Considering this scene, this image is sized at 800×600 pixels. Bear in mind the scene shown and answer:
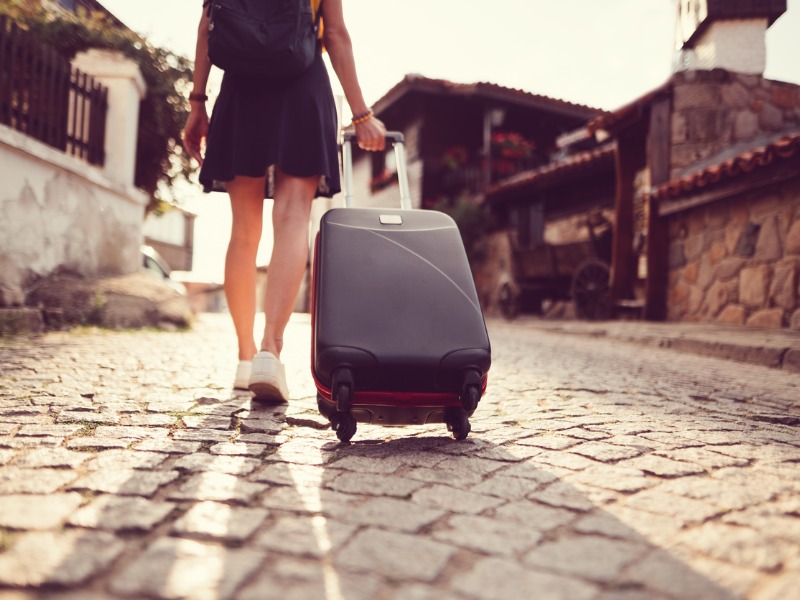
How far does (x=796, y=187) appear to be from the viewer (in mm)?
6168

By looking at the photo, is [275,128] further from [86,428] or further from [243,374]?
[86,428]

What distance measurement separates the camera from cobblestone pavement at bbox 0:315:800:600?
1.00 m

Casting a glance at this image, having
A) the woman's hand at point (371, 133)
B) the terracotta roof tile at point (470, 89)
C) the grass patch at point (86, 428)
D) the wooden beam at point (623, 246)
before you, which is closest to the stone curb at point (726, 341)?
the wooden beam at point (623, 246)

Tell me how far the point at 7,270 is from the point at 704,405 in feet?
15.1

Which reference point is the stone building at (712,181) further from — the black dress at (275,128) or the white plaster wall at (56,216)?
the white plaster wall at (56,216)

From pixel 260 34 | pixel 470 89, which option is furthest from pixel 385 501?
pixel 470 89

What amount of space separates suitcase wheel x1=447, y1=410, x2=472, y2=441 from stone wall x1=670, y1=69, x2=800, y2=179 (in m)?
7.59

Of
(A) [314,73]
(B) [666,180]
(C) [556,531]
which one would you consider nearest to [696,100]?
(B) [666,180]

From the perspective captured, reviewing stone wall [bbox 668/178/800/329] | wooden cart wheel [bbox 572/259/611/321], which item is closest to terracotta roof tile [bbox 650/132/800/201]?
stone wall [bbox 668/178/800/329]

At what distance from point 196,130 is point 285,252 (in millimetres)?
741

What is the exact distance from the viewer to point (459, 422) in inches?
72.6

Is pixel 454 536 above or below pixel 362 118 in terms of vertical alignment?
below

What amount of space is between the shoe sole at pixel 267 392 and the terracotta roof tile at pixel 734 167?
17.7 ft

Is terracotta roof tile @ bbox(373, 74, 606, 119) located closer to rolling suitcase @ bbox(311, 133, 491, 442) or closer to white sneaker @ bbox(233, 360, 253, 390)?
white sneaker @ bbox(233, 360, 253, 390)
